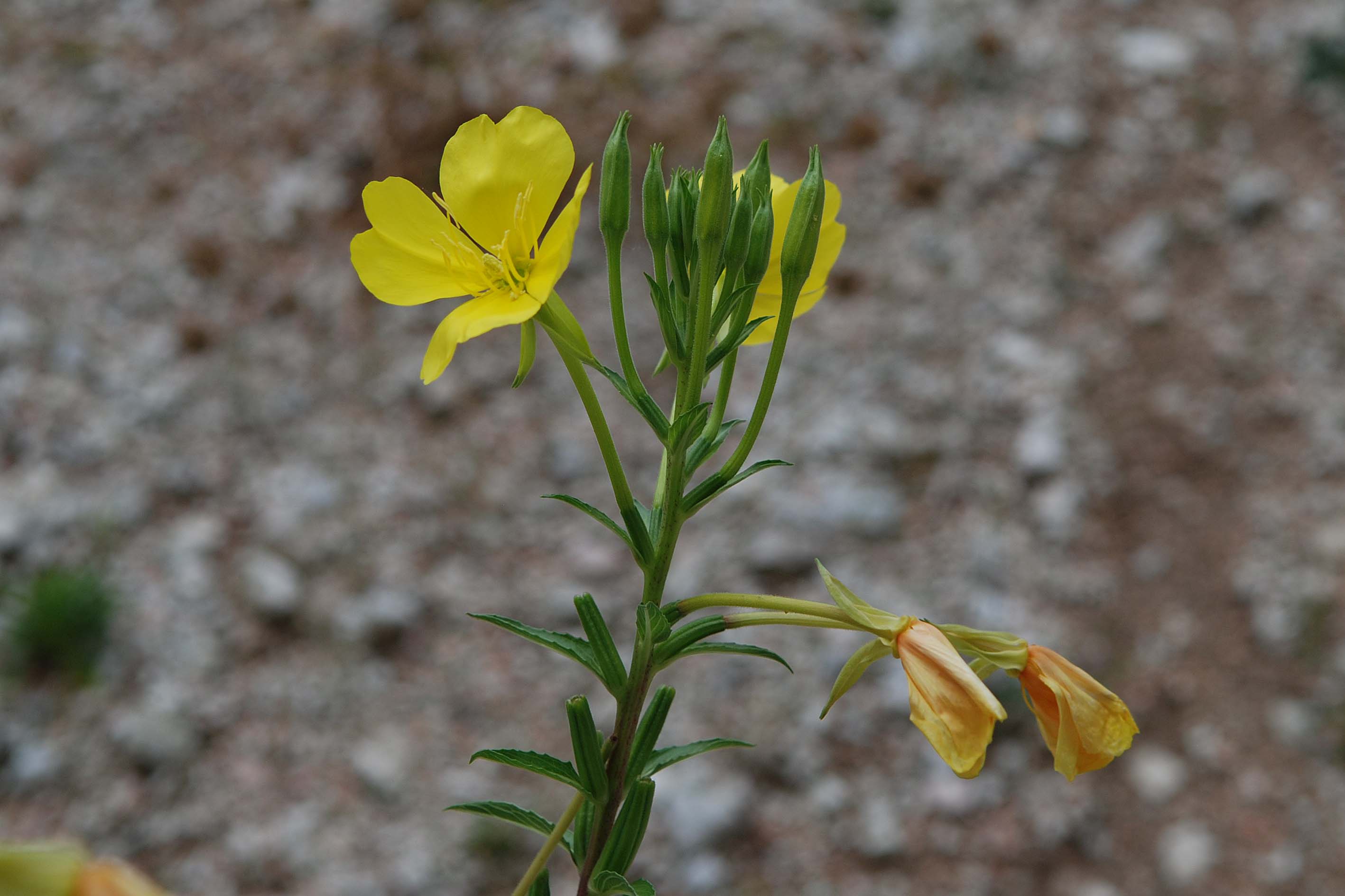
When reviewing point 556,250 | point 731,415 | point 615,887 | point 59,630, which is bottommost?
point 615,887

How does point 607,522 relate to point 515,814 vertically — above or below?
above

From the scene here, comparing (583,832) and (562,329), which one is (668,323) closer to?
(562,329)

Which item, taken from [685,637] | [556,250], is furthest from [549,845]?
[556,250]

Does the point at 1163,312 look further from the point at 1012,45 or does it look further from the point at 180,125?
the point at 180,125

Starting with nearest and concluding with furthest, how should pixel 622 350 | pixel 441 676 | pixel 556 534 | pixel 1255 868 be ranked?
pixel 622 350, pixel 1255 868, pixel 441 676, pixel 556 534

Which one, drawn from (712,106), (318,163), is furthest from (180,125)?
(712,106)

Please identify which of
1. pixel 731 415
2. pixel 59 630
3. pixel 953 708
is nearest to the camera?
pixel 953 708
